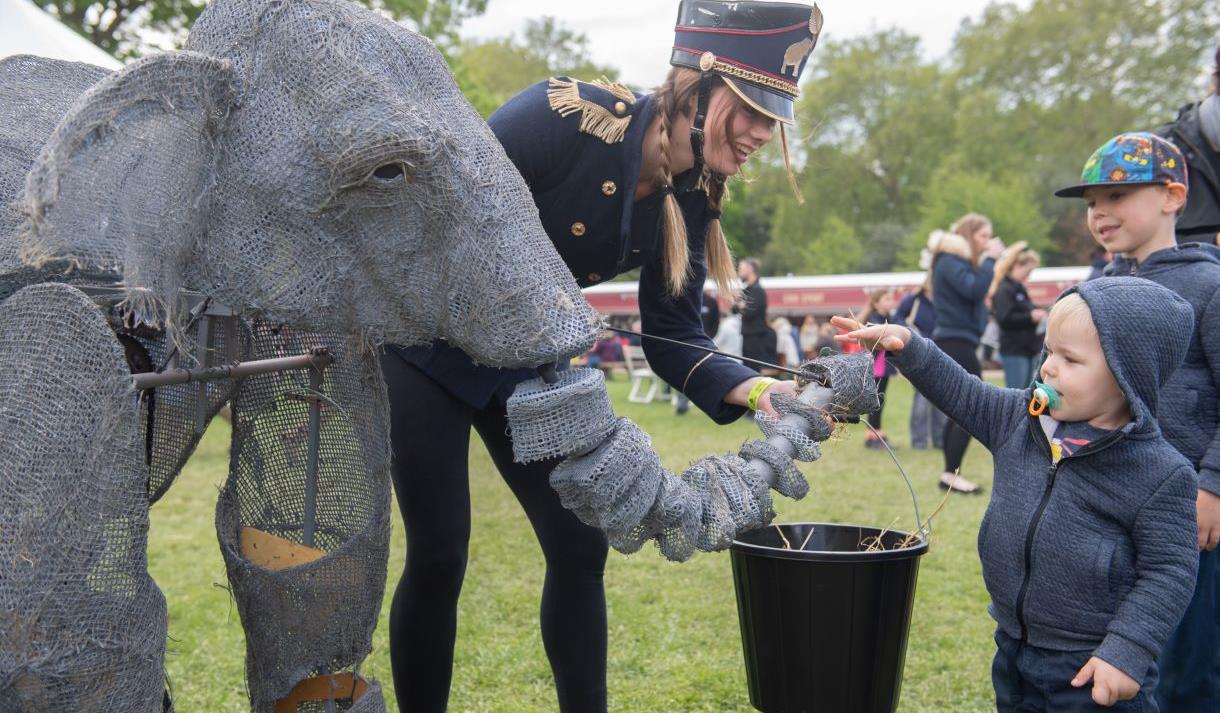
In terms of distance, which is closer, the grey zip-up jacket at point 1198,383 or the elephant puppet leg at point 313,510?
the elephant puppet leg at point 313,510

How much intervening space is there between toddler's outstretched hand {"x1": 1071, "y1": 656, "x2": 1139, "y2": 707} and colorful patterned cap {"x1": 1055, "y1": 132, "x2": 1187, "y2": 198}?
1.27 meters

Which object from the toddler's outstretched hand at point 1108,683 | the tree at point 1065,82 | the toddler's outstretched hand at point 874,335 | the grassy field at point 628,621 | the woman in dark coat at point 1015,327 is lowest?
the grassy field at point 628,621

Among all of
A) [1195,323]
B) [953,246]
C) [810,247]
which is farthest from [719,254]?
[810,247]

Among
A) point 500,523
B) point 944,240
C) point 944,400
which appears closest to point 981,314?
point 944,240

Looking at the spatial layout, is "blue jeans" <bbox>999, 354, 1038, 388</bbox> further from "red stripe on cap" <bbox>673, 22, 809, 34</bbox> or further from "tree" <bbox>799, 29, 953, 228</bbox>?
"tree" <bbox>799, 29, 953, 228</bbox>

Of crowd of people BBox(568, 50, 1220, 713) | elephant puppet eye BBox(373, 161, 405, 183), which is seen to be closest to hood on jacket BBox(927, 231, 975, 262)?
crowd of people BBox(568, 50, 1220, 713)

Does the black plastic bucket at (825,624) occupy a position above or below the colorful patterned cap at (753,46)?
below

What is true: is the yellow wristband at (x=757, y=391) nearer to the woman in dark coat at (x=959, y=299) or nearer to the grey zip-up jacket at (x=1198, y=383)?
the grey zip-up jacket at (x=1198, y=383)

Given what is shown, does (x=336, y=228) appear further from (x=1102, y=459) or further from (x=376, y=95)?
(x=1102, y=459)

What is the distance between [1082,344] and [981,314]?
5.61 metres

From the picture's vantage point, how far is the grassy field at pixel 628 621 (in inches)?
140

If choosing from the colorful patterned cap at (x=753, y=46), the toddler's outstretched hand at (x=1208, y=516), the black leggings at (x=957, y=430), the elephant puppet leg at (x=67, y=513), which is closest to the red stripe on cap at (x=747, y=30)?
the colorful patterned cap at (x=753, y=46)

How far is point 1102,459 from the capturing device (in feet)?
7.33

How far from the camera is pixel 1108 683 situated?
2076mm
